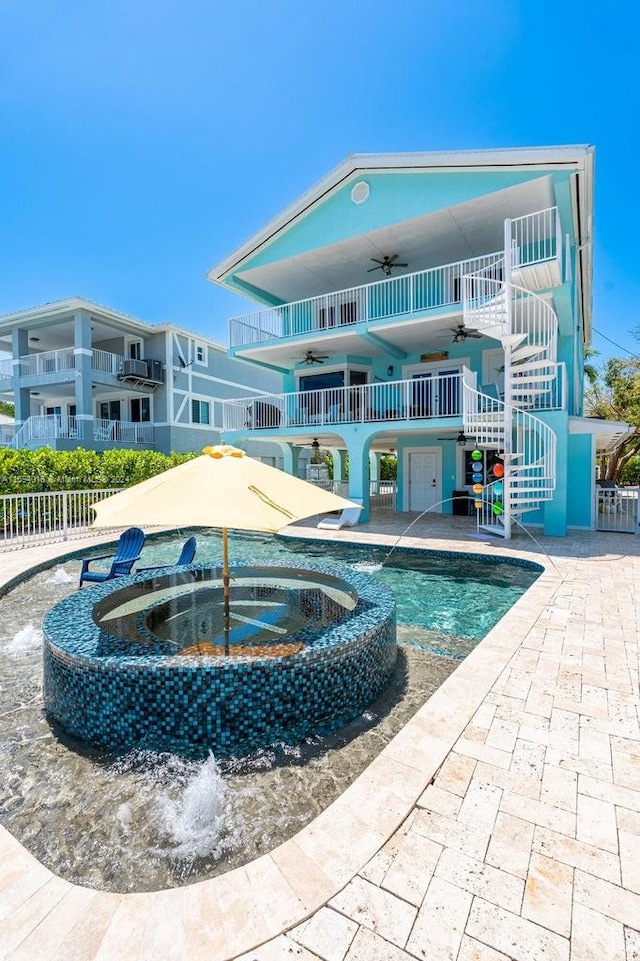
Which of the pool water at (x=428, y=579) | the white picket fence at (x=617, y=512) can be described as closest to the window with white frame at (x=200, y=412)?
the pool water at (x=428, y=579)

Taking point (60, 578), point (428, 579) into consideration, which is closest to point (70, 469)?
point (60, 578)

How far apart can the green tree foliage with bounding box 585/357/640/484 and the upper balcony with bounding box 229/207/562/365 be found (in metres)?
13.5

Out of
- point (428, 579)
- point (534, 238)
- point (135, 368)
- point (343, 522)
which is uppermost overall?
point (534, 238)

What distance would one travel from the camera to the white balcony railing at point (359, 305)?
1374cm

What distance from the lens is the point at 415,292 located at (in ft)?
48.4

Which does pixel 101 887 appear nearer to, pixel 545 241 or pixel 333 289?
pixel 545 241

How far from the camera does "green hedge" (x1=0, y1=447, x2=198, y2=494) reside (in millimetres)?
12773

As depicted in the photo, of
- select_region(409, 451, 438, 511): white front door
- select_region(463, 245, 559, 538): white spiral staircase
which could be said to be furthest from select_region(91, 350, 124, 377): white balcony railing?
select_region(463, 245, 559, 538): white spiral staircase

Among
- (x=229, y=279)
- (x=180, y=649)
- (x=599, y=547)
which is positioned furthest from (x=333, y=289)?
(x=180, y=649)

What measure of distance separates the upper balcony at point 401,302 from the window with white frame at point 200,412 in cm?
892

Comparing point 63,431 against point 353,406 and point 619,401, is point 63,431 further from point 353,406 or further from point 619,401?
point 619,401

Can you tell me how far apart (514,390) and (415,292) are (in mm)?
5755

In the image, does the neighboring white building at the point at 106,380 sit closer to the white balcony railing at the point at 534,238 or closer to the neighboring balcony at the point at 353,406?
the neighboring balcony at the point at 353,406

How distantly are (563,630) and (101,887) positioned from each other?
4909 millimetres
